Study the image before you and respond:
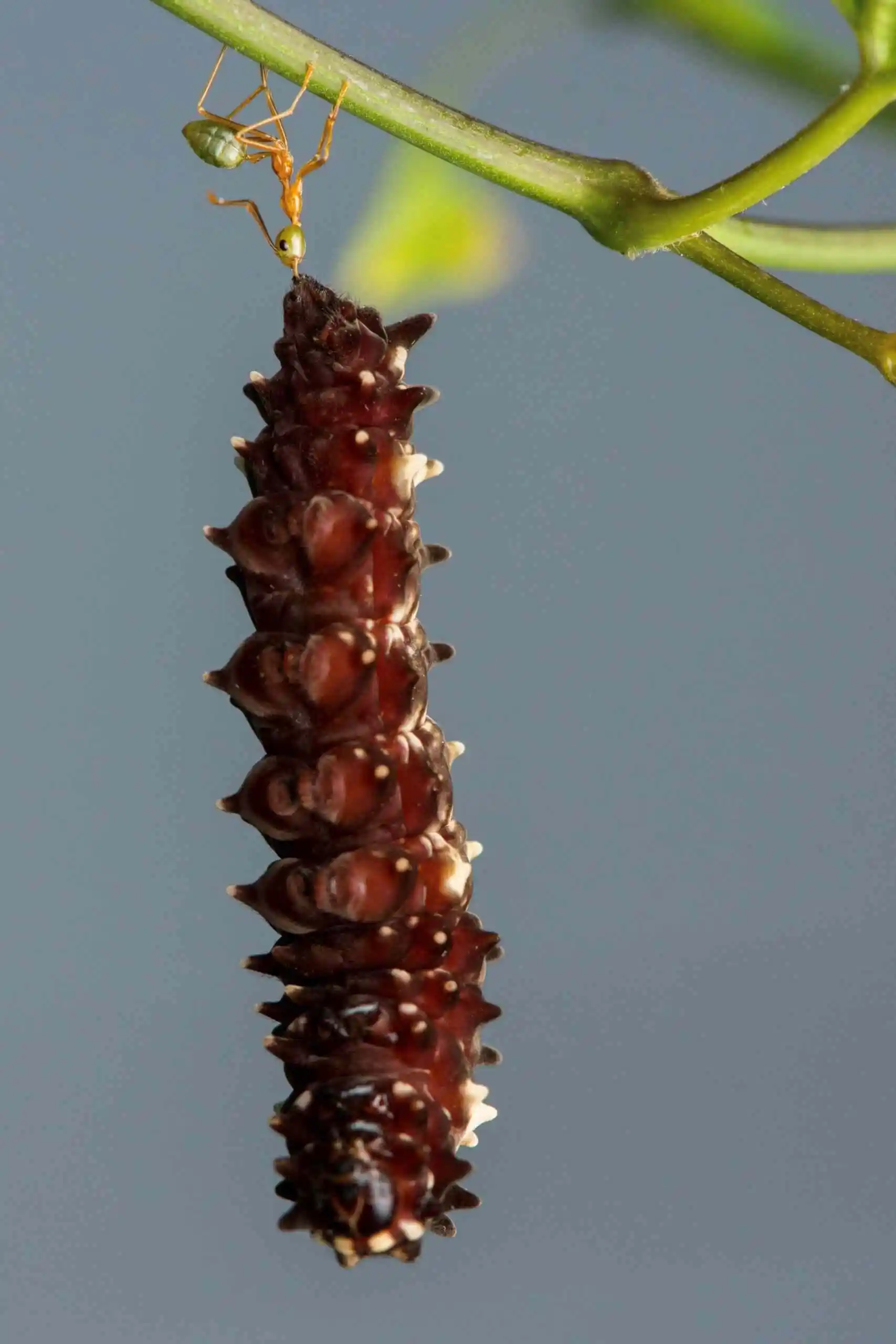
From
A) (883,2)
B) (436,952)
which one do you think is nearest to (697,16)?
(883,2)

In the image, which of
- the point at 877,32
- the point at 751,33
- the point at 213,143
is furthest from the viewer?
the point at 751,33

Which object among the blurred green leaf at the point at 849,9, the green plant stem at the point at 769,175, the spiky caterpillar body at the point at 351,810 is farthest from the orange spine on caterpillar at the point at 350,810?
the blurred green leaf at the point at 849,9

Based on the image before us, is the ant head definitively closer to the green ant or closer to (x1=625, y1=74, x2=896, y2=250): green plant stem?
the green ant

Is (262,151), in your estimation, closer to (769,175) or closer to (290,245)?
(290,245)

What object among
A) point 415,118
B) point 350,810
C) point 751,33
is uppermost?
point 751,33

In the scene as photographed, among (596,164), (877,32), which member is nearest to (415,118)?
(596,164)

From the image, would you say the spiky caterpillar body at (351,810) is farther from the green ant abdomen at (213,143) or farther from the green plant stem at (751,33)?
the green plant stem at (751,33)

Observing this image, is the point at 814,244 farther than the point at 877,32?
Yes
